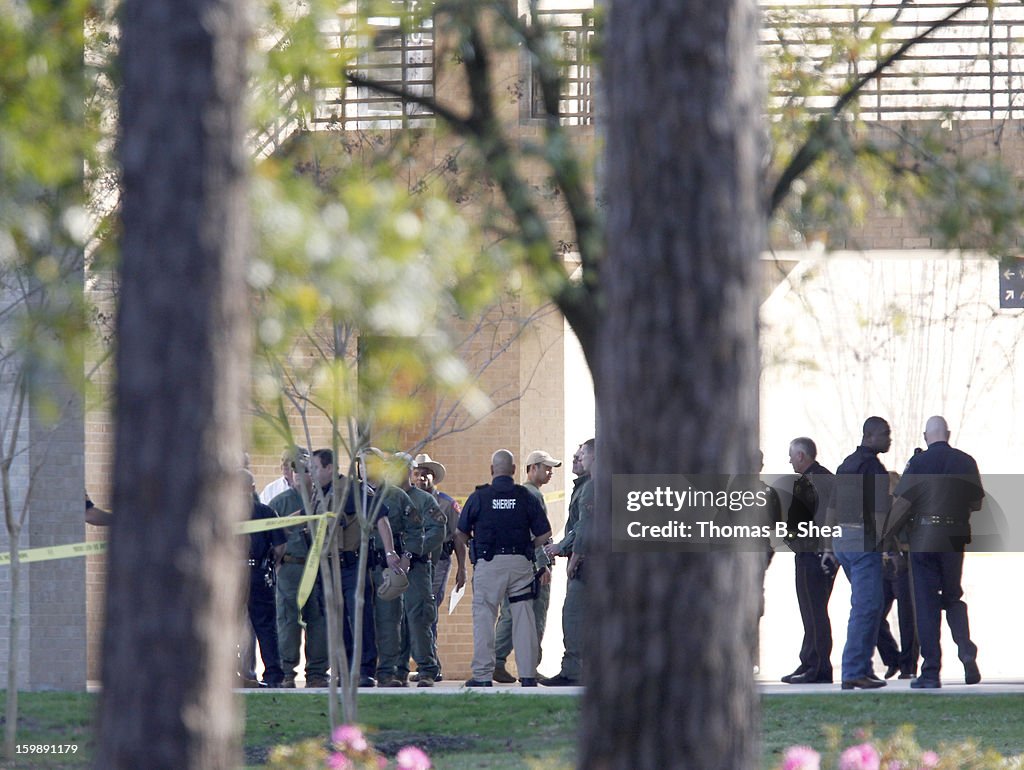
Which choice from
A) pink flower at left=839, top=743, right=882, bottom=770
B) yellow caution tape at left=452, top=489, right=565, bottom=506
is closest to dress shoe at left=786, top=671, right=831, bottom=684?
yellow caution tape at left=452, top=489, right=565, bottom=506

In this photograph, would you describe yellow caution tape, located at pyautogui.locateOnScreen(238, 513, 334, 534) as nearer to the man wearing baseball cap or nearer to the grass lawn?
the grass lawn

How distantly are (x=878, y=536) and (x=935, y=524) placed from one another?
51cm

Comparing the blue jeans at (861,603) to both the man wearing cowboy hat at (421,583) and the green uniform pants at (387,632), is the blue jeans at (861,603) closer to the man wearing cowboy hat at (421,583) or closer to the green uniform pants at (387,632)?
the man wearing cowboy hat at (421,583)

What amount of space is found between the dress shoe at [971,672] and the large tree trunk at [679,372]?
27.6 feet

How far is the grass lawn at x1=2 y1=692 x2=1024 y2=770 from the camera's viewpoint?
33.9ft

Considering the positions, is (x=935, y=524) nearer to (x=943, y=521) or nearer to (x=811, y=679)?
(x=943, y=521)

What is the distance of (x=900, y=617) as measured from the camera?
1397 centimetres

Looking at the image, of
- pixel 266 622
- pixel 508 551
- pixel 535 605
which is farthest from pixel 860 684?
pixel 266 622

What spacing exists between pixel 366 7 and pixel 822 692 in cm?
732

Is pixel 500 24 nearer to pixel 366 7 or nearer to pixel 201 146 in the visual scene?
pixel 366 7

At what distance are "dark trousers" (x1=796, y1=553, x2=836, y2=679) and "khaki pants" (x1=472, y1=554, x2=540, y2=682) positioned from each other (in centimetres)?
213

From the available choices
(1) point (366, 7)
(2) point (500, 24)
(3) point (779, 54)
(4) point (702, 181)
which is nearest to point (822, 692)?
(3) point (779, 54)

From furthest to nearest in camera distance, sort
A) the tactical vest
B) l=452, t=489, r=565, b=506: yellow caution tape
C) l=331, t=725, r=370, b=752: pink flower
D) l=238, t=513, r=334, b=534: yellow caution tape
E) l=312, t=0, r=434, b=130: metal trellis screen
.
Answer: l=452, t=489, r=565, b=506: yellow caution tape
the tactical vest
l=238, t=513, r=334, b=534: yellow caution tape
l=312, t=0, r=434, b=130: metal trellis screen
l=331, t=725, r=370, b=752: pink flower

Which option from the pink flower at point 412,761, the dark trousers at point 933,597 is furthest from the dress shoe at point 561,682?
the pink flower at point 412,761
